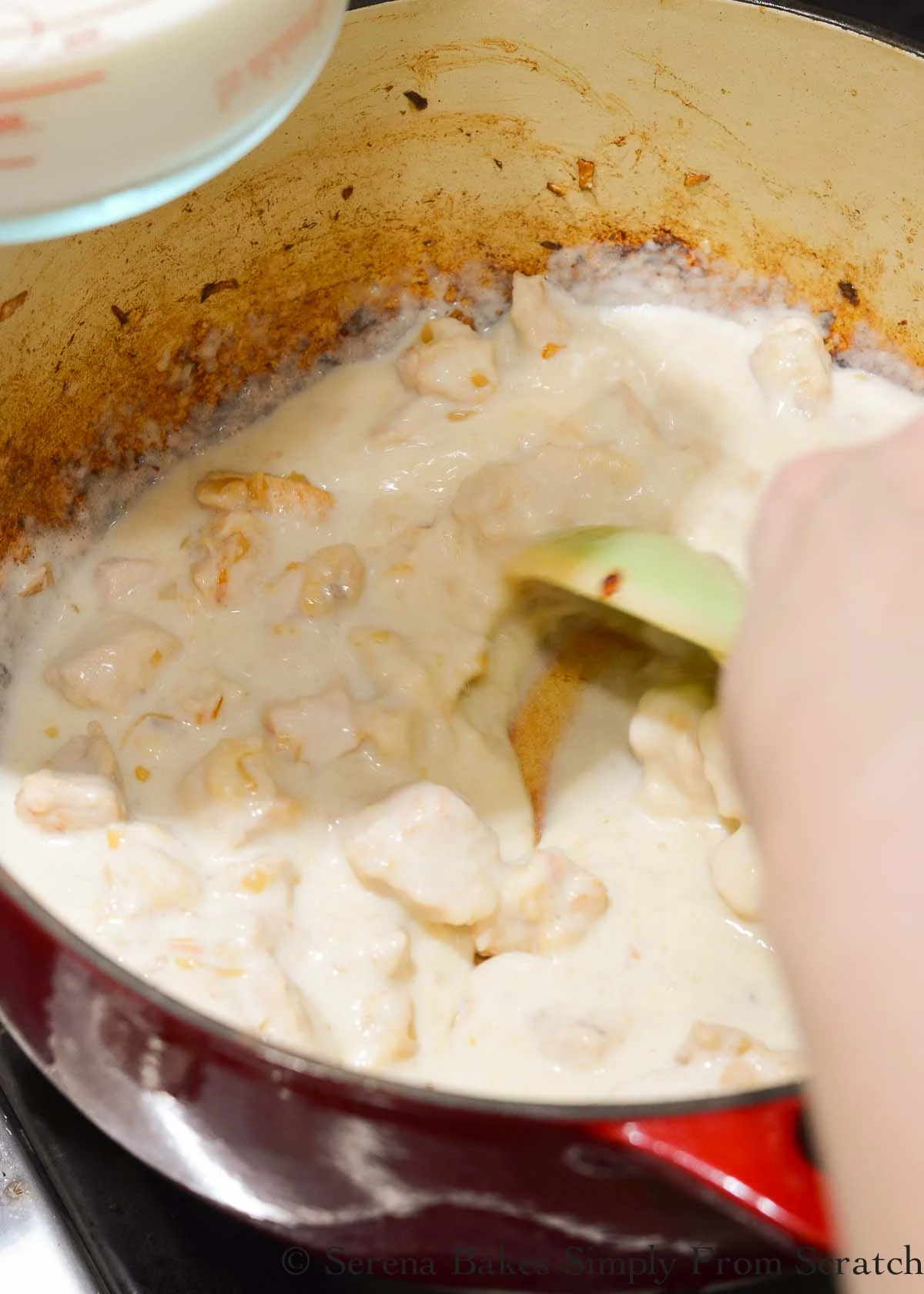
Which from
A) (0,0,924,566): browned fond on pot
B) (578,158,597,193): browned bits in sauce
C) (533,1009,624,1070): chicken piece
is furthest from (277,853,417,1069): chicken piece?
(578,158,597,193): browned bits in sauce

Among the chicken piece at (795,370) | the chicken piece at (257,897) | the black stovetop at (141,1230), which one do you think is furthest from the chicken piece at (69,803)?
the chicken piece at (795,370)

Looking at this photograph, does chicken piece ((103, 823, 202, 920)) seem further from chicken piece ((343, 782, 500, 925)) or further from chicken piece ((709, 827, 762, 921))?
chicken piece ((709, 827, 762, 921))

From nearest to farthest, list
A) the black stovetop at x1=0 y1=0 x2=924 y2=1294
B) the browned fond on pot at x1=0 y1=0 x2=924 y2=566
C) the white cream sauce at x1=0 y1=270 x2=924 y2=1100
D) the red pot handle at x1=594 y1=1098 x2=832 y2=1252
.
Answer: the red pot handle at x1=594 y1=1098 x2=832 y2=1252 < the black stovetop at x1=0 y1=0 x2=924 y2=1294 < the white cream sauce at x1=0 y1=270 x2=924 y2=1100 < the browned fond on pot at x1=0 y1=0 x2=924 y2=566

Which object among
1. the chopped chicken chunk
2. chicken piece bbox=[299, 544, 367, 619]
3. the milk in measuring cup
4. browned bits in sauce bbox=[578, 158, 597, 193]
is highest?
the milk in measuring cup

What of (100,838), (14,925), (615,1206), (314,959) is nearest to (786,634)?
(615,1206)

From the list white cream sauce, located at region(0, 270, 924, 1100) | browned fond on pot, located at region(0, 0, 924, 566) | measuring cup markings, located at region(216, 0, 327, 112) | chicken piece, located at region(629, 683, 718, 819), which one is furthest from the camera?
browned fond on pot, located at region(0, 0, 924, 566)

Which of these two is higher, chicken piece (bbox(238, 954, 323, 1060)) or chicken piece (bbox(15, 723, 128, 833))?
chicken piece (bbox(15, 723, 128, 833))
